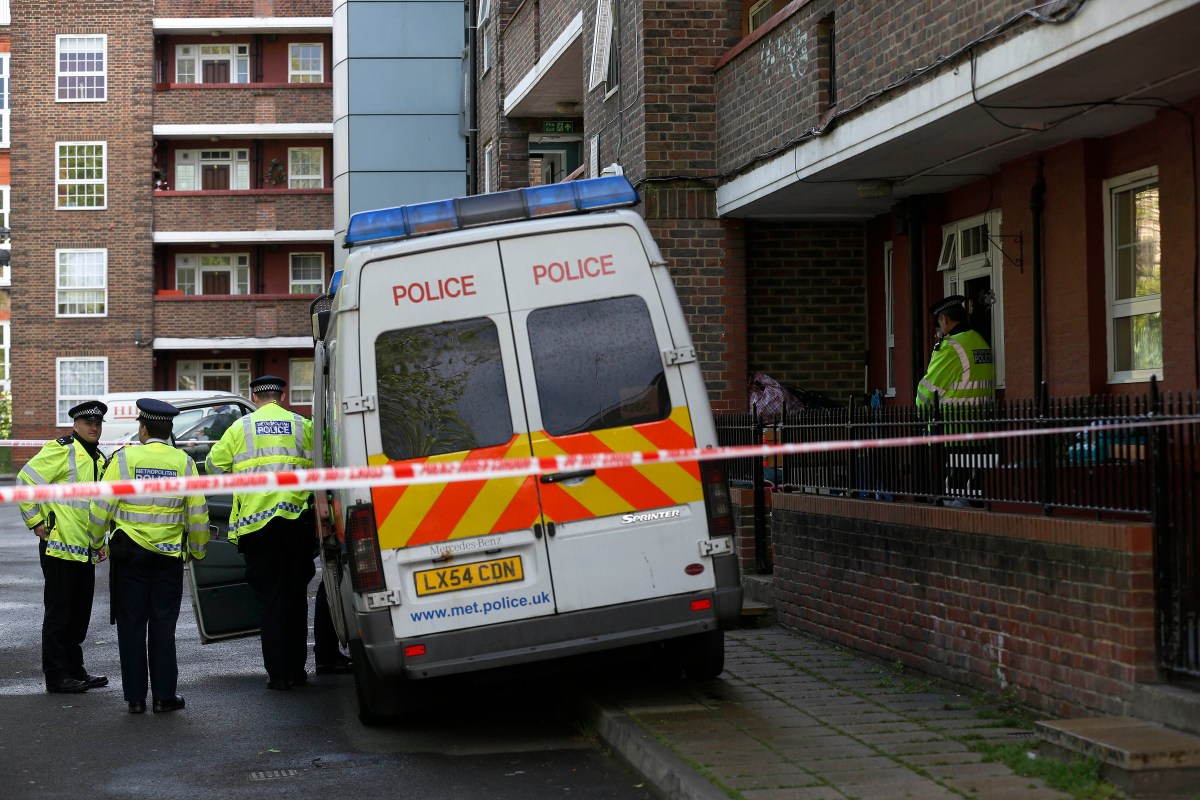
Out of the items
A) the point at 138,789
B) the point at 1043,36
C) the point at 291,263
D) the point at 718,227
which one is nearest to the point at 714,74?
the point at 718,227

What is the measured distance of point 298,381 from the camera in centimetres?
4612

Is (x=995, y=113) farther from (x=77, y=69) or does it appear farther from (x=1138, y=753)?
(x=77, y=69)

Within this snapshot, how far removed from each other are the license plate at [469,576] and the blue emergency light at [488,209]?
5.65ft

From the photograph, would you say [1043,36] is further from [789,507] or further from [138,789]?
[138,789]

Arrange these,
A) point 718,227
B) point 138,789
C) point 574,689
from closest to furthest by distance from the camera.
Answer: point 138,789 → point 574,689 → point 718,227

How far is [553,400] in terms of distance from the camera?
7793 millimetres

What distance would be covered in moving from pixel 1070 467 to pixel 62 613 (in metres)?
6.32

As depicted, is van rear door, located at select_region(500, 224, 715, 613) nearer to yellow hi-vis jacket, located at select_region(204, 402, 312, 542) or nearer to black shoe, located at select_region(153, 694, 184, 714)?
yellow hi-vis jacket, located at select_region(204, 402, 312, 542)

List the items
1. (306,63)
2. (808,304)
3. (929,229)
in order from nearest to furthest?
(929,229) < (808,304) < (306,63)

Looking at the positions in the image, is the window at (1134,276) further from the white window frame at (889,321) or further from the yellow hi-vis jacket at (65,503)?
the yellow hi-vis jacket at (65,503)

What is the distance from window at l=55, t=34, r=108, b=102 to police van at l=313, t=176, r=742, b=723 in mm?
40898

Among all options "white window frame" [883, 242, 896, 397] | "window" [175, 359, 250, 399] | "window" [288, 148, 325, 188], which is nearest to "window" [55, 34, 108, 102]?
"window" [288, 148, 325, 188]

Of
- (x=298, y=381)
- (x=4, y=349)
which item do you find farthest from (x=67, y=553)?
(x=4, y=349)

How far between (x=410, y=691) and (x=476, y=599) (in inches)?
41.7
